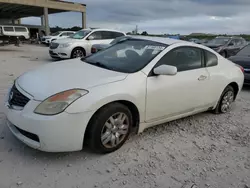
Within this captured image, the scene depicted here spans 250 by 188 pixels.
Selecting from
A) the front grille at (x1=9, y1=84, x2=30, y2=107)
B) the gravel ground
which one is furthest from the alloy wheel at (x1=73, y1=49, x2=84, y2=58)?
the front grille at (x1=9, y1=84, x2=30, y2=107)

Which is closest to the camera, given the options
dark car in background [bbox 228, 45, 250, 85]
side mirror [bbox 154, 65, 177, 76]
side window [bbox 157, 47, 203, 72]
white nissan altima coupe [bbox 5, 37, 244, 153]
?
white nissan altima coupe [bbox 5, 37, 244, 153]

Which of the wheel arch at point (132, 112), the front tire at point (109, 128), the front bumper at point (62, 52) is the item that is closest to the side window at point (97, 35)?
the front bumper at point (62, 52)

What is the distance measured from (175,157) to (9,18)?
48768mm

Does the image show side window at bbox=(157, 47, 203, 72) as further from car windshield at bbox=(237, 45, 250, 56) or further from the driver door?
car windshield at bbox=(237, 45, 250, 56)

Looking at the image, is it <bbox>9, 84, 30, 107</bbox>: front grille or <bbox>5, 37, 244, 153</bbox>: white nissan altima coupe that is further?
<bbox>9, 84, 30, 107</bbox>: front grille

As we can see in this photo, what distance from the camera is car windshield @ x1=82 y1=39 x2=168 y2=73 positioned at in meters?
3.56

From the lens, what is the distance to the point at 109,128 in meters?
3.13

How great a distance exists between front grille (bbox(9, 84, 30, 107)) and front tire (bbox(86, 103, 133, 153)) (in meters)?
0.82

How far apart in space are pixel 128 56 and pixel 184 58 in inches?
37.0

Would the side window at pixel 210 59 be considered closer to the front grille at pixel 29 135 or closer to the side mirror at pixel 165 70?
the side mirror at pixel 165 70

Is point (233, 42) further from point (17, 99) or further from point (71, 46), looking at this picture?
point (17, 99)

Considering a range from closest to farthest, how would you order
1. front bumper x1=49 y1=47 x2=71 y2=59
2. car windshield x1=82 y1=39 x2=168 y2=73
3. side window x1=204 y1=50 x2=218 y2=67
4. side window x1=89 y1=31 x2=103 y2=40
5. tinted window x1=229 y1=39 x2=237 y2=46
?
car windshield x1=82 y1=39 x2=168 y2=73 < side window x1=204 y1=50 x2=218 y2=67 < front bumper x1=49 y1=47 x2=71 y2=59 < side window x1=89 y1=31 x2=103 y2=40 < tinted window x1=229 y1=39 x2=237 y2=46

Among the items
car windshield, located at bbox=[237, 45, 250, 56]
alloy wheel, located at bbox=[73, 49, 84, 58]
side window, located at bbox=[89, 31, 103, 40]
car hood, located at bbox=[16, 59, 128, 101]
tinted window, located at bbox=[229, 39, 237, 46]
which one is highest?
side window, located at bbox=[89, 31, 103, 40]

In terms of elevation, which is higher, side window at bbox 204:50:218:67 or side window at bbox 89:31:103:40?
side window at bbox 89:31:103:40
